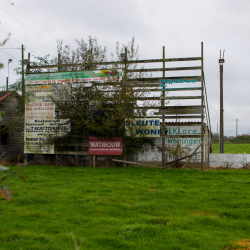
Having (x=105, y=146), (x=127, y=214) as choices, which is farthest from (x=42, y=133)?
(x=127, y=214)

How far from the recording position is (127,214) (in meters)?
7.54

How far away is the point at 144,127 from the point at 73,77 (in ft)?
17.0

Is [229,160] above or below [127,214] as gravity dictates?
above

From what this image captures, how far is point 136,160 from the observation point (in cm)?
1709

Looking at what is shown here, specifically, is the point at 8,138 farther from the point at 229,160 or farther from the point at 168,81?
the point at 229,160

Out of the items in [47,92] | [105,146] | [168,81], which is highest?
[168,81]

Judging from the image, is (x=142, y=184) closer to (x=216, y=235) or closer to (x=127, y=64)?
(x=216, y=235)

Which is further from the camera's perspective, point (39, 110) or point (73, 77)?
point (39, 110)

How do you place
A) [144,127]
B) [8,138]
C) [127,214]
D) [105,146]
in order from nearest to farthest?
[127,214], [144,127], [105,146], [8,138]

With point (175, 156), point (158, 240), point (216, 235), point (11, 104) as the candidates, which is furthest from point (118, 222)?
point (11, 104)

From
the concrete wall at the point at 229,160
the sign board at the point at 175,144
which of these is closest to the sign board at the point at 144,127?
the sign board at the point at 175,144

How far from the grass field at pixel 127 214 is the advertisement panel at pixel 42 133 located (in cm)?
539

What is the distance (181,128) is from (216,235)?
10769 mm

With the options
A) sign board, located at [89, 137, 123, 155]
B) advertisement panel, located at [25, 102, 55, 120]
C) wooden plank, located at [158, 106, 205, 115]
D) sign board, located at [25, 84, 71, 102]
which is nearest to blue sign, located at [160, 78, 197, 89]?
wooden plank, located at [158, 106, 205, 115]
